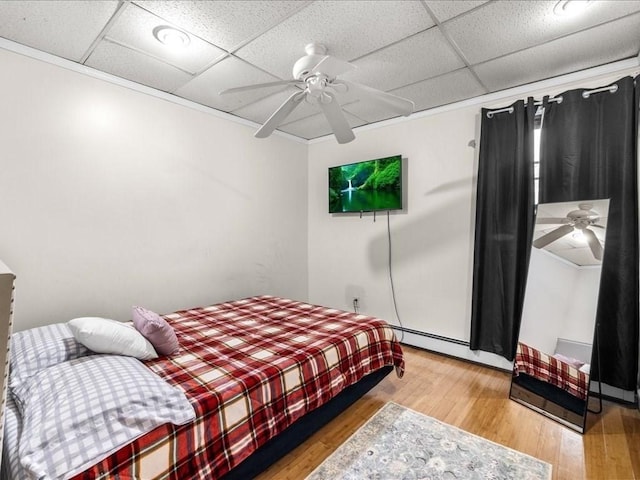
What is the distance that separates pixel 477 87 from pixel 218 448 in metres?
3.33

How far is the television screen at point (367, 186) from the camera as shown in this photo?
354 cm

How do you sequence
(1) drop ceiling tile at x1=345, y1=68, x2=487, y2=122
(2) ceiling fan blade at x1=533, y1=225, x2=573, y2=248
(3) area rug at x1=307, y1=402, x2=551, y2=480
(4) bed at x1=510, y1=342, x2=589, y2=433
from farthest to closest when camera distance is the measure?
(1) drop ceiling tile at x1=345, y1=68, x2=487, y2=122 → (2) ceiling fan blade at x1=533, y1=225, x2=573, y2=248 → (4) bed at x1=510, y1=342, x2=589, y2=433 → (3) area rug at x1=307, y1=402, x2=551, y2=480

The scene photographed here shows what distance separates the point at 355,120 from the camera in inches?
147

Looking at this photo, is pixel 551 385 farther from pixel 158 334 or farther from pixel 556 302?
pixel 158 334

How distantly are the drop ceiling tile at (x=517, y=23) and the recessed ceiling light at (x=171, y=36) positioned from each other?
1744mm

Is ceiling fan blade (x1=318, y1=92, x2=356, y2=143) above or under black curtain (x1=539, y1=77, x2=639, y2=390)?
above

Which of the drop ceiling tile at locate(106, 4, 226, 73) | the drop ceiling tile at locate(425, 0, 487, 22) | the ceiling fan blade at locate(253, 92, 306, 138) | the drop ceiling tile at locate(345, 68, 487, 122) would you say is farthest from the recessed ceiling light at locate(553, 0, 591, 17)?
the drop ceiling tile at locate(106, 4, 226, 73)

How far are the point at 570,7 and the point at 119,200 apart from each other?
136 inches

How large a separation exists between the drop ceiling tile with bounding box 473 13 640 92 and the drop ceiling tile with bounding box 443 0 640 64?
11 cm

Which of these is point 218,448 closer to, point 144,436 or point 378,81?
point 144,436

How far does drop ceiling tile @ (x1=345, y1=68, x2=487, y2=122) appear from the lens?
2711mm

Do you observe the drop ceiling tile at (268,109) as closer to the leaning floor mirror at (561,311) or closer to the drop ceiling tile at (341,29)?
the drop ceiling tile at (341,29)

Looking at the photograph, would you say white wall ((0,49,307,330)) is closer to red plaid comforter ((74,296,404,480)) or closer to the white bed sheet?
red plaid comforter ((74,296,404,480))

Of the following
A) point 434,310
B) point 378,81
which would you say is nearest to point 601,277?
point 434,310
